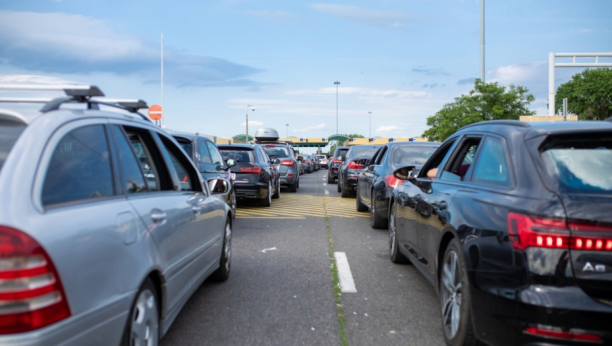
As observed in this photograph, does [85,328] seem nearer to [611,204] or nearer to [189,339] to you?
[189,339]

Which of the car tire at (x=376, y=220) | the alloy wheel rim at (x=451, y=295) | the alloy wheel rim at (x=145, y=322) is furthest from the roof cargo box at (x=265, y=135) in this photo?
the alloy wheel rim at (x=145, y=322)

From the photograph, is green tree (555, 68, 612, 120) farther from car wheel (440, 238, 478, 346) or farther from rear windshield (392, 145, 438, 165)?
car wheel (440, 238, 478, 346)

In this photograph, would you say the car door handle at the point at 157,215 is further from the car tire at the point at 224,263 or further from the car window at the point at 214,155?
the car window at the point at 214,155

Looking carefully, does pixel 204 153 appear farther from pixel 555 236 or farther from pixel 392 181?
pixel 555 236

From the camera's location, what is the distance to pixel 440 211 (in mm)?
4422

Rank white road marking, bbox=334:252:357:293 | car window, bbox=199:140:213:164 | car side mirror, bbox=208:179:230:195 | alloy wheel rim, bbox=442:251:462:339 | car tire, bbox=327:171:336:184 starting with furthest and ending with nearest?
car tire, bbox=327:171:336:184 → car window, bbox=199:140:213:164 → white road marking, bbox=334:252:357:293 → car side mirror, bbox=208:179:230:195 → alloy wheel rim, bbox=442:251:462:339

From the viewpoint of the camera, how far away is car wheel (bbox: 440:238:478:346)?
354 cm

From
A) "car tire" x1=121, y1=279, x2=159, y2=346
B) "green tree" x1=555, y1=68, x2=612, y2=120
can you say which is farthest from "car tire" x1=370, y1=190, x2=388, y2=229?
"green tree" x1=555, y1=68, x2=612, y2=120

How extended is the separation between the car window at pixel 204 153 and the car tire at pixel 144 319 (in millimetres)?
6210

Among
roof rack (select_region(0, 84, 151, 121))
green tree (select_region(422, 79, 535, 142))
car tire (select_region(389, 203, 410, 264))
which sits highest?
green tree (select_region(422, 79, 535, 142))

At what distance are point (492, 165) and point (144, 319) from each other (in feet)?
8.22

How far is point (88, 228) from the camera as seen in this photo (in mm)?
2607

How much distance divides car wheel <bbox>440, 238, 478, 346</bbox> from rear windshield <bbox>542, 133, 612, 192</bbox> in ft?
2.67

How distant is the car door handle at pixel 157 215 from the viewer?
11.3 ft
